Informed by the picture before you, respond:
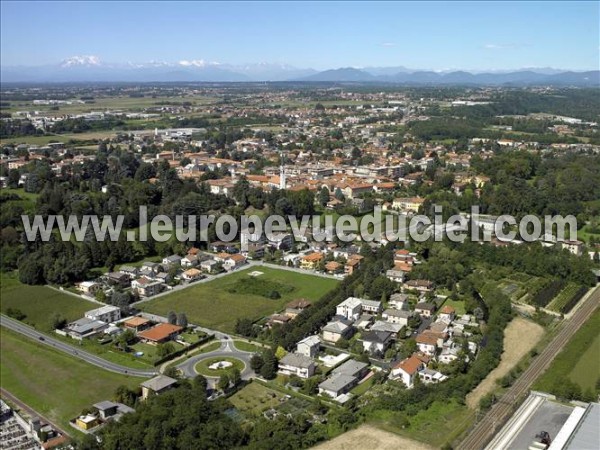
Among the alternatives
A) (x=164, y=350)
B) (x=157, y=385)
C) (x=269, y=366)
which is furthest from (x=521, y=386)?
(x=164, y=350)

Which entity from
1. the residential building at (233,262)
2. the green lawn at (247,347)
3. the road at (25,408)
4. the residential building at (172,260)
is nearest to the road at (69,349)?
the road at (25,408)

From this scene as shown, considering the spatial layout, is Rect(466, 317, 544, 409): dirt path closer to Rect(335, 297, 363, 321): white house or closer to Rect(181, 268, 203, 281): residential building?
Rect(335, 297, 363, 321): white house

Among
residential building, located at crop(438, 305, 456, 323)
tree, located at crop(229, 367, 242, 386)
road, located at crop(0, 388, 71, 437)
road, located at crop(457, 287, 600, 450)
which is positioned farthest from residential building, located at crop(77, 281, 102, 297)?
road, located at crop(457, 287, 600, 450)

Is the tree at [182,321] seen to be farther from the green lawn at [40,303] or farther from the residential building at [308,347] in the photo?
the residential building at [308,347]

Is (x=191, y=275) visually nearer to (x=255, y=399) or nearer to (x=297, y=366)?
(x=297, y=366)

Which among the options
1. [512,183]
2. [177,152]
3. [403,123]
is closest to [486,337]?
[512,183]
